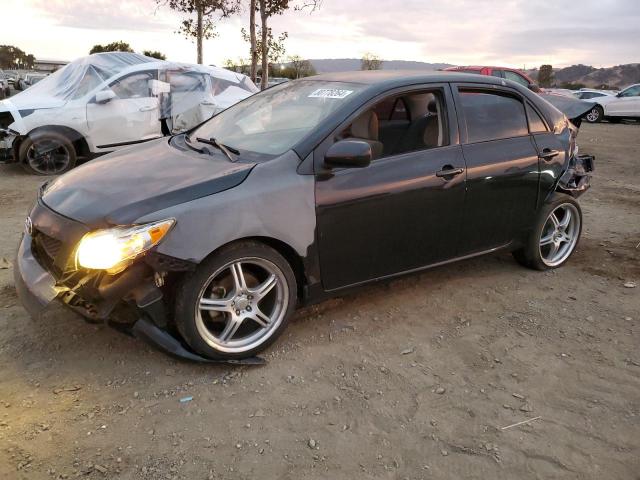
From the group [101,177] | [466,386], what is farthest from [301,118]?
[466,386]

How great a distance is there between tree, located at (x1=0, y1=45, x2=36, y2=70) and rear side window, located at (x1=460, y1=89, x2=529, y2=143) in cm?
9168

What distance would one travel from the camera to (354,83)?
3912mm

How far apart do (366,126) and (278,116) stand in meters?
0.64

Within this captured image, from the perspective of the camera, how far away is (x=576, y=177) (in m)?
4.79

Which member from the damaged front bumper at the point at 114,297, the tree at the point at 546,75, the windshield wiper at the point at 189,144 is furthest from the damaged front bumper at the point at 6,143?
the tree at the point at 546,75

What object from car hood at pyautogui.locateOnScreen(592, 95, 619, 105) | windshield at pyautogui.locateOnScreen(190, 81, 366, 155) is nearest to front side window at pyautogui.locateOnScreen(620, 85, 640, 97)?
car hood at pyautogui.locateOnScreen(592, 95, 619, 105)

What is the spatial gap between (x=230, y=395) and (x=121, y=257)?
0.91m

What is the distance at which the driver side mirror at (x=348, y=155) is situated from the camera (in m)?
3.26

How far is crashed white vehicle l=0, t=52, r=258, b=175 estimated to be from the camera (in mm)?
8367

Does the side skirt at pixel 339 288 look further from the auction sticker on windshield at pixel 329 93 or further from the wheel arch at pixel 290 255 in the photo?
the auction sticker on windshield at pixel 329 93

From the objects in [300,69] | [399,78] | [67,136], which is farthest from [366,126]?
[300,69]

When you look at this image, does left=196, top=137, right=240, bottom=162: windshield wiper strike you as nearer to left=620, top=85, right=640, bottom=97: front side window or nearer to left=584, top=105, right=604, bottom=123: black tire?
left=584, top=105, right=604, bottom=123: black tire

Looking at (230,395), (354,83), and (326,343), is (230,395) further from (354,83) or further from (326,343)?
(354,83)

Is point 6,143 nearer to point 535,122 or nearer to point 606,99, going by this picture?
point 535,122
